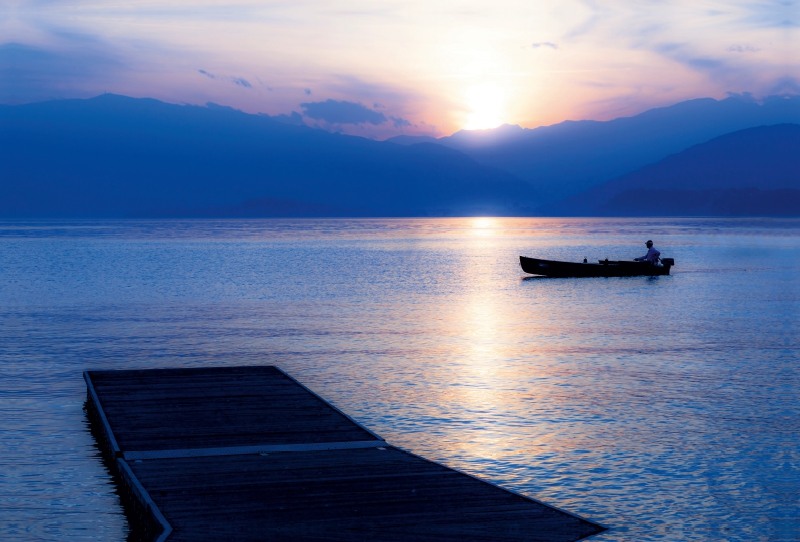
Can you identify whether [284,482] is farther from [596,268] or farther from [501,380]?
[596,268]

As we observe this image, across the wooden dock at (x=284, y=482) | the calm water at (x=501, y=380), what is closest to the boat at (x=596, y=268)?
the calm water at (x=501, y=380)

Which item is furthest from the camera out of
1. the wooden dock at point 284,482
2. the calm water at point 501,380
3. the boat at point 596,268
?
the boat at point 596,268

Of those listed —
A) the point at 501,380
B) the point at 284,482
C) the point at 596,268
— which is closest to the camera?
the point at 284,482

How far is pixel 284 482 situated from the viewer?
1155cm

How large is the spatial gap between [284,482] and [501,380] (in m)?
11.0

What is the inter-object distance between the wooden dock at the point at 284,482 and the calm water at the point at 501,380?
3.00 feet

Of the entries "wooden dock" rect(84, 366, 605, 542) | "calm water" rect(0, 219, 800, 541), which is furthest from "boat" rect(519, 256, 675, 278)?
"wooden dock" rect(84, 366, 605, 542)

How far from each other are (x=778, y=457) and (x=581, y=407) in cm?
448

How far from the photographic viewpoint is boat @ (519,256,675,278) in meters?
58.3

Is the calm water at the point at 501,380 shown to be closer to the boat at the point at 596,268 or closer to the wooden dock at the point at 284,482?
the wooden dock at the point at 284,482

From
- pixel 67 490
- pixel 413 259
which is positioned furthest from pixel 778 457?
pixel 413 259

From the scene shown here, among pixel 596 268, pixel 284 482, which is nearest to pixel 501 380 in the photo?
pixel 284 482

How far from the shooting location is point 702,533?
37.6ft

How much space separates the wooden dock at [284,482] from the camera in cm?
991
